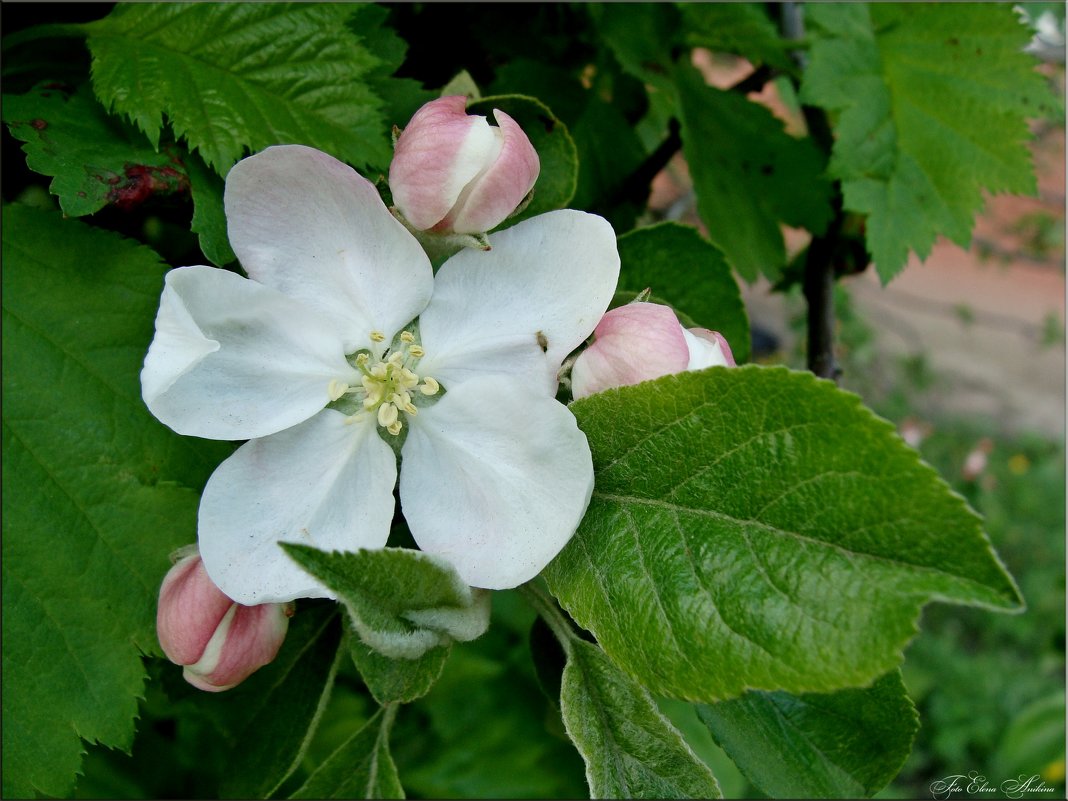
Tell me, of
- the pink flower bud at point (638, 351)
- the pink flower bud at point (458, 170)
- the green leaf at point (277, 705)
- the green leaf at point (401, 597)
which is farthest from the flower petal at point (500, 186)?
the green leaf at point (277, 705)

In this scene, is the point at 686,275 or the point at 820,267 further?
the point at 820,267

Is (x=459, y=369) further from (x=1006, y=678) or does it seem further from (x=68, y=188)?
(x=1006, y=678)

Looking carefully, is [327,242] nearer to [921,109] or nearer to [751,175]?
[751,175]

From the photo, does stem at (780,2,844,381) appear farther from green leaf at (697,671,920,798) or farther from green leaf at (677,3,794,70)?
green leaf at (697,671,920,798)

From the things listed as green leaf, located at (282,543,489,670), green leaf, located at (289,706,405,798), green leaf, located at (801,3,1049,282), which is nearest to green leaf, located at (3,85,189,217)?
green leaf, located at (282,543,489,670)

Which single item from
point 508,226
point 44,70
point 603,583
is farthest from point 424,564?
point 44,70

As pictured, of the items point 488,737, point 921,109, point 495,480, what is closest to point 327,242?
point 495,480

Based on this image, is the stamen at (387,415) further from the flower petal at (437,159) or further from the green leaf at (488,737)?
the green leaf at (488,737)
